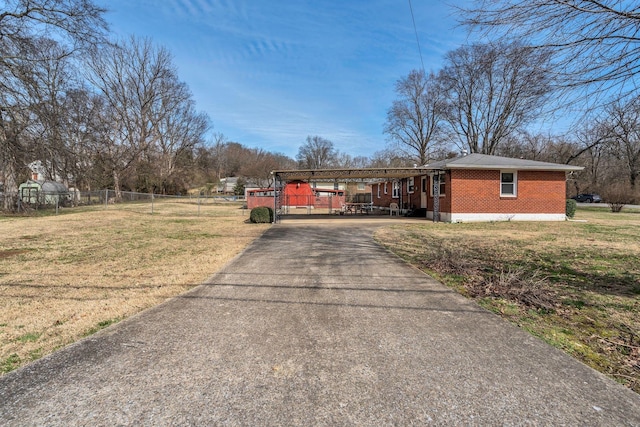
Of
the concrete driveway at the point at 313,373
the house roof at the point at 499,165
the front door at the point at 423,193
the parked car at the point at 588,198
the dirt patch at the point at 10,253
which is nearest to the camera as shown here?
the concrete driveway at the point at 313,373

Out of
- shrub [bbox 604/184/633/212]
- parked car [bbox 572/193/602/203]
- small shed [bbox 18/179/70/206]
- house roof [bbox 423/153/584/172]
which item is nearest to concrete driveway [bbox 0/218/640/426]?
house roof [bbox 423/153/584/172]

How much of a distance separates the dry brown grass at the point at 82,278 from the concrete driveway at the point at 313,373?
454mm

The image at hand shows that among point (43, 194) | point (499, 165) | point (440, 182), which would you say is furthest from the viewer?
point (43, 194)

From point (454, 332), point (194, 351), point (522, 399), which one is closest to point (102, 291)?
point (194, 351)

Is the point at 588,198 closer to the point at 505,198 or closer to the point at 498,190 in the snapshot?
the point at 505,198

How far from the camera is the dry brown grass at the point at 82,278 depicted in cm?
355

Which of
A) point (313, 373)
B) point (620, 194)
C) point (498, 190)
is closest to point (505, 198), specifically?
point (498, 190)

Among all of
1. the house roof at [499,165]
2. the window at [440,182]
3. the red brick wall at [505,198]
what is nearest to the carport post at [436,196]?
the window at [440,182]

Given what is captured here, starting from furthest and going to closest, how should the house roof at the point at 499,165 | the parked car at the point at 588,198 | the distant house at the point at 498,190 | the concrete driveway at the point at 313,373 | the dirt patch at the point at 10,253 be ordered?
the parked car at the point at 588,198
the distant house at the point at 498,190
the house roof at the point at 499,165
the dirt patch at the point at 10,253
the concrete driveway at the point at 313,373

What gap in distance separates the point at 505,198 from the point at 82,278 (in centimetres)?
1714

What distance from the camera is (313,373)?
106 inches

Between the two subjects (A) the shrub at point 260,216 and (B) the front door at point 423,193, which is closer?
(A) the shrub at point 260,216

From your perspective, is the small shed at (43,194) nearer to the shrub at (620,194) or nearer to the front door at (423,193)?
the front door at (423,193)

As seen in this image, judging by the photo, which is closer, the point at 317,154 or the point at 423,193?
the point at 423,193
